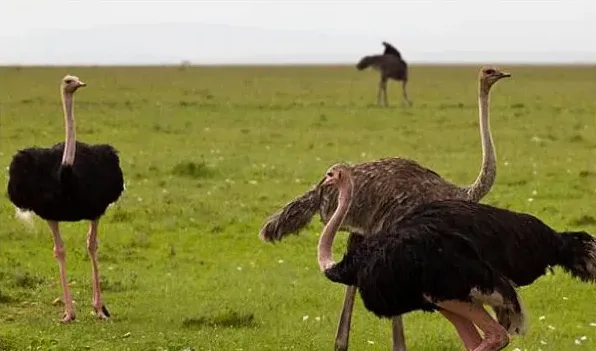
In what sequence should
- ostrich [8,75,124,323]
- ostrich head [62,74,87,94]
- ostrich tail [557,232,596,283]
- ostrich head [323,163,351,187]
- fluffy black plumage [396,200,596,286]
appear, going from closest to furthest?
fluffy black plumage [396,200,596,286] < ostrich tail [557,232,596,283] < ostrich head [323,163,351,187] < ostrich [8,75,124,323] < ostrich head [62,74,87,94]

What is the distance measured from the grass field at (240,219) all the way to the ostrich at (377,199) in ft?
2.27

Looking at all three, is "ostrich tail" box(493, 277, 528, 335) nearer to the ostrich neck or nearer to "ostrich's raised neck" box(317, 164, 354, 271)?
"ostrich's raised neck" box(317, 164, 354, 271)

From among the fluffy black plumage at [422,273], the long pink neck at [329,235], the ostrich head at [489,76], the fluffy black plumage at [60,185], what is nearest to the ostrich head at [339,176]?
the long pink neck at [329,235]

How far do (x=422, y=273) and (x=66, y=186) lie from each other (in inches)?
149

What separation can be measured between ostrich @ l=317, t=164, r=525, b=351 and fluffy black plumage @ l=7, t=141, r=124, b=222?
3.14 m

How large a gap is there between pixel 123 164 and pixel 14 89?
21.8 metres

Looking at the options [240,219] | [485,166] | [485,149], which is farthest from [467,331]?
[240,219]

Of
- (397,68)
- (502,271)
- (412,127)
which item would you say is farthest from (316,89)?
(502,271)

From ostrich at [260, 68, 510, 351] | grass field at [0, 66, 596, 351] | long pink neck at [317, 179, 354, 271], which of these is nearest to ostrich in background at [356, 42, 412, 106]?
grass field at [0, 66, 596, 351]

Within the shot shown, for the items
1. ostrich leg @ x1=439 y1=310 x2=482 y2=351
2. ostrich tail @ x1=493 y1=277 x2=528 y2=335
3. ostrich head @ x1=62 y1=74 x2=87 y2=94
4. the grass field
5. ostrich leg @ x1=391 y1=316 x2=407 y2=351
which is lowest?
the grass field

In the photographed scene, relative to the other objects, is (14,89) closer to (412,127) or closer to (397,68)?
(397,68)

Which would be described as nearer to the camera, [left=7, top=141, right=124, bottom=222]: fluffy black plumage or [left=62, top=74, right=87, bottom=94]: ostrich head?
[left=7, top=141, right=124, bottom=222]: fluffy black plumage

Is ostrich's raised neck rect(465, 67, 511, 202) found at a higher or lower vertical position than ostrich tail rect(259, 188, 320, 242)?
higher

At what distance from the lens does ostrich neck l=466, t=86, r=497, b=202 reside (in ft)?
26.3
